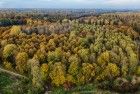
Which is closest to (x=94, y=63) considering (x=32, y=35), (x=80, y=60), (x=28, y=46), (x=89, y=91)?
(x=80, y=60)

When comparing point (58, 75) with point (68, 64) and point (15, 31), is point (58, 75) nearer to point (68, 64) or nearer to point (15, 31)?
point (68, 64)

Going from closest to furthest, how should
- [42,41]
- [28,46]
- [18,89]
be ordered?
[18,89]
[28,46]
[42,41]

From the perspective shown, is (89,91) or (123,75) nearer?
(89,91)

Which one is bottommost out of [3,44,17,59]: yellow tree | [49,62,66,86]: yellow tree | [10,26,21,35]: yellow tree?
[49,62,66,86]: yellow tree

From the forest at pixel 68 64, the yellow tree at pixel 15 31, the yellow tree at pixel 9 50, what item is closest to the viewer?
the forest at pixel 68 64

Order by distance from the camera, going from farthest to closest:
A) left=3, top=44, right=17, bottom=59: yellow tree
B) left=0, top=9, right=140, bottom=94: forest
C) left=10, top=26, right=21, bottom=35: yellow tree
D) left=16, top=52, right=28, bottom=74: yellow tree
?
left=10, top=26, right=21, bottom=35: yellow tree, left=3, top=44, right=17, bottom=59: yellow tree, left=16, top=52, right=28, bottom=74: yellow tree, left=0, top=9, right=140, bottom=94: forest

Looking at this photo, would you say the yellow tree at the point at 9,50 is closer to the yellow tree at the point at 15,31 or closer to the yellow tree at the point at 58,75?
the yellow tree at the point at 15,31

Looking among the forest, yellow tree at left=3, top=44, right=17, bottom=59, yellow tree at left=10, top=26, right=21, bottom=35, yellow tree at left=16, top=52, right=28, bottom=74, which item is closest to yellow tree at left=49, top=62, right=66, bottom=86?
the forest

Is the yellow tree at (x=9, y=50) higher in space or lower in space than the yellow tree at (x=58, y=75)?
higher

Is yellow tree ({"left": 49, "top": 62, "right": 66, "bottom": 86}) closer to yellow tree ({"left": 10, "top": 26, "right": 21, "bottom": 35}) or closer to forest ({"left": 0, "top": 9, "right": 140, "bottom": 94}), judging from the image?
forest ({"left": 0, "top": 9, "right": 140, "bottom": 94})

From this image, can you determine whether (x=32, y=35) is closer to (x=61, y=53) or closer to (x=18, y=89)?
(x=61, y=53)

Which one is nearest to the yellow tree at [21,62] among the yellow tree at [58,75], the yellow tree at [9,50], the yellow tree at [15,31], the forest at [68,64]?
the forest at [68,64]
